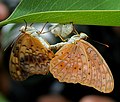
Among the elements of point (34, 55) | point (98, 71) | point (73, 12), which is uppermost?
point (73, 12)

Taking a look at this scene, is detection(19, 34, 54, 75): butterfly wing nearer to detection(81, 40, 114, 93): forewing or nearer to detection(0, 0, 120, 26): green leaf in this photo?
detection(81, 40, 114, 93): forewing

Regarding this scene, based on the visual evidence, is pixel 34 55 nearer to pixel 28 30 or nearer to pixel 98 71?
pixel 28 30

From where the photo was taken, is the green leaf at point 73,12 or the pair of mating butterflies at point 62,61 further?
the pair of mating butterflies at point 62,61

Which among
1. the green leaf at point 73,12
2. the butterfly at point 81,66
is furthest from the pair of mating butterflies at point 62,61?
the green leaf at point 73,12

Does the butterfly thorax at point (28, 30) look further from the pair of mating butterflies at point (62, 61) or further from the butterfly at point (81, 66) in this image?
the butterfly at point (81, 66)

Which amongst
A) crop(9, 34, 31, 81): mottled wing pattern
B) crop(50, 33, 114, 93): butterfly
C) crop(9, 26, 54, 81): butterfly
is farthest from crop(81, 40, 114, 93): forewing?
crop(9, 34, 31, 81): mottled wing pattern

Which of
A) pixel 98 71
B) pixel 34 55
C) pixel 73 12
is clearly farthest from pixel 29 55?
pixel 73 12
